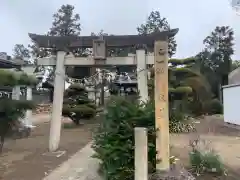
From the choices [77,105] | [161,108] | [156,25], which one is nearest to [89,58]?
[161,108]

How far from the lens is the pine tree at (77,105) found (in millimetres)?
16250

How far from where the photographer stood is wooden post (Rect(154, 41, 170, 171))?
18.3 ft

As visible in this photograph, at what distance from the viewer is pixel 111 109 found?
586 cm

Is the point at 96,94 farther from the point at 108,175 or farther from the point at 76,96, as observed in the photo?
the point at 108,175

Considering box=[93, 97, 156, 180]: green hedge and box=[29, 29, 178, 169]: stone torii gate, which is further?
box=[29, 29, 178, 169]: stone torii gate

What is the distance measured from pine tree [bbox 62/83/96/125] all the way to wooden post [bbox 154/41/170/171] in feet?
35.1

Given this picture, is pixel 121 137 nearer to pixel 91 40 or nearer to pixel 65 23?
pixel 91 40

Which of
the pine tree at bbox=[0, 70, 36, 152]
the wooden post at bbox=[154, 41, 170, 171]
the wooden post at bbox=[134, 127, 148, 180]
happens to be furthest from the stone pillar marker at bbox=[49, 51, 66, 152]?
the wooden post at bbox=[134, 127, 148, 180]

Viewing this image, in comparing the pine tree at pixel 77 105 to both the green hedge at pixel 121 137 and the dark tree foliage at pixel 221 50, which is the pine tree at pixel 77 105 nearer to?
the green hedge at pixel 121 137

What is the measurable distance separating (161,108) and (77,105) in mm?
11431

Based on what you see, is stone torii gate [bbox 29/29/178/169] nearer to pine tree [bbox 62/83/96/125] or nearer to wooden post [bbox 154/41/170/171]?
wooden post [bbox 154/41/170/171]

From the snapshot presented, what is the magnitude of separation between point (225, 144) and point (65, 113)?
8040 mm

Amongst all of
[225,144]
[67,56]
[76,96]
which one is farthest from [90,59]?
[76,96]

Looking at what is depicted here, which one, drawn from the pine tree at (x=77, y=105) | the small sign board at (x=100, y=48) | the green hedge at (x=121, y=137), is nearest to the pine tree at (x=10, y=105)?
the green hedge at (x=121, y=137)
